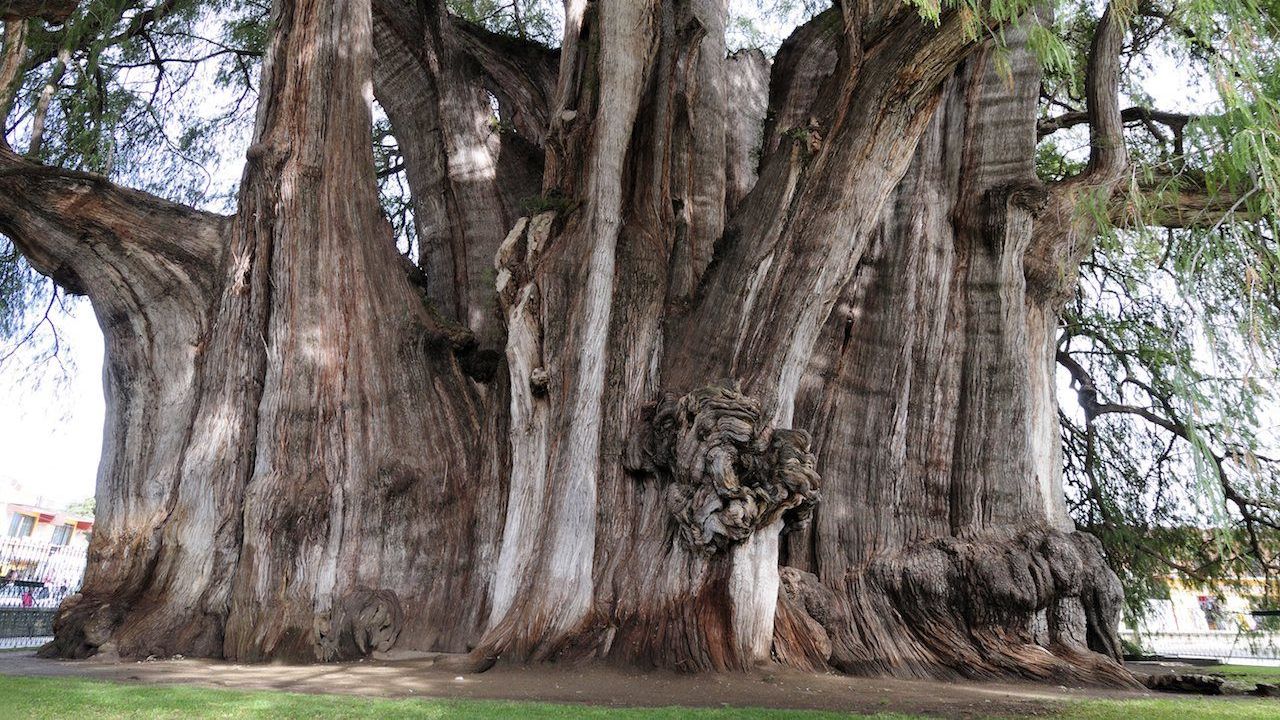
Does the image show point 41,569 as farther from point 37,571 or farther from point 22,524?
point 22,524

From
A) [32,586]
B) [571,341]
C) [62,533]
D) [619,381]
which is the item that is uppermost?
[571,341]

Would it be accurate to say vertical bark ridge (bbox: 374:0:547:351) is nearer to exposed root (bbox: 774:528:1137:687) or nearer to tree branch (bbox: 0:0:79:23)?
tree branch (bbox: 0:0:79:23)

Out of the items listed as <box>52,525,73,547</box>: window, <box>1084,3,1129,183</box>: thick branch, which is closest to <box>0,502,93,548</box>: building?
<box>52,525,73,547</box>: window

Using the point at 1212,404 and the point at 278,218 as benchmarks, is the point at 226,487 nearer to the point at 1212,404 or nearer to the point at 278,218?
the point at 278,218

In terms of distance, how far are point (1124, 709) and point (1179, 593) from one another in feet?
21.0

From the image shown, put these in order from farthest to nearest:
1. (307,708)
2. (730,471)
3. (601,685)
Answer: (730,471) < (601,685) < (307,708)

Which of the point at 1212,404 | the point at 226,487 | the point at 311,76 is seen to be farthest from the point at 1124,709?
the point at 311,76

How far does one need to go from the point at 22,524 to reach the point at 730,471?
36.7 meters

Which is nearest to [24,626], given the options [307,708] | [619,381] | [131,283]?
[131,283]

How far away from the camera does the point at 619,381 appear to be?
19.0 ft

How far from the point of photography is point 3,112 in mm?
6762

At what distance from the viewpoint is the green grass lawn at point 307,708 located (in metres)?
3.28

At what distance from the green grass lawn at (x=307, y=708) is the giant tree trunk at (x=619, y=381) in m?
1.28

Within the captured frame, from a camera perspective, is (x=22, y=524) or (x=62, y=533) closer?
(x=22, y=524)
